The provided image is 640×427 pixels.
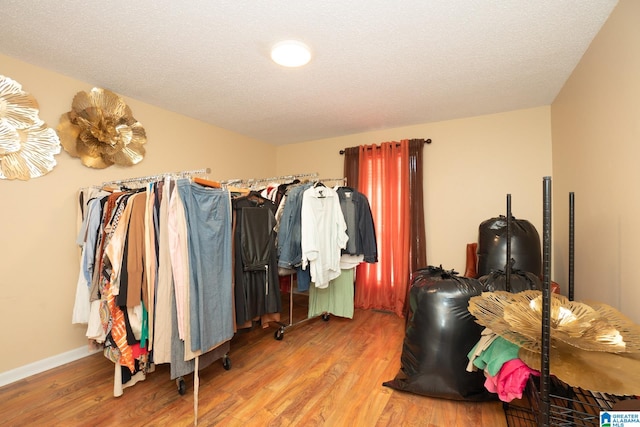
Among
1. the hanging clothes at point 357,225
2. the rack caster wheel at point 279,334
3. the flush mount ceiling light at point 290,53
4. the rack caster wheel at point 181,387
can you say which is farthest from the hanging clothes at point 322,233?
the rack caster wheel at point 181,387

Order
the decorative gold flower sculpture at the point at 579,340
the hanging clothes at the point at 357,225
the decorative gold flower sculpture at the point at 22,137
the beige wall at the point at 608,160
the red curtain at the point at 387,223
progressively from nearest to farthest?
the decorative gold flower sculpture at the point at 579,340 → the beige wall at the point at 608,160 → the decorative gold flower sculpture at the point at 22,137 → the hanging clothes at the point at 357,225 → the red curtain at the point at 387,223

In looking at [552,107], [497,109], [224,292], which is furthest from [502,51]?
[224,292]

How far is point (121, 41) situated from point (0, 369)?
8.50ft

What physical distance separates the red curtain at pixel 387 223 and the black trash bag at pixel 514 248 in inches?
45.1

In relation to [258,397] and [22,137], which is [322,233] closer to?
[258,397]

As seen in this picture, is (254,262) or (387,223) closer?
(254,262)

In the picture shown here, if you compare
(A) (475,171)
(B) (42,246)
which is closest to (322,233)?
(A) (475,171)

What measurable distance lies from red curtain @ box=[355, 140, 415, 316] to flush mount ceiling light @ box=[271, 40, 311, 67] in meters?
1.96

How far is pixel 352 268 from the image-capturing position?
121 inches

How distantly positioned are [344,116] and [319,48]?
1.36 metres

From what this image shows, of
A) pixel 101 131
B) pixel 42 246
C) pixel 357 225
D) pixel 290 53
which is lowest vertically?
pixel 42 246

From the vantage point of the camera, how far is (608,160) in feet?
5.57

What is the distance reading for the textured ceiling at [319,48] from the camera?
1586 mm

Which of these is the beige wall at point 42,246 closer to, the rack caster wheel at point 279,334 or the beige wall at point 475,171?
the rack caster wheel at point 279,334
